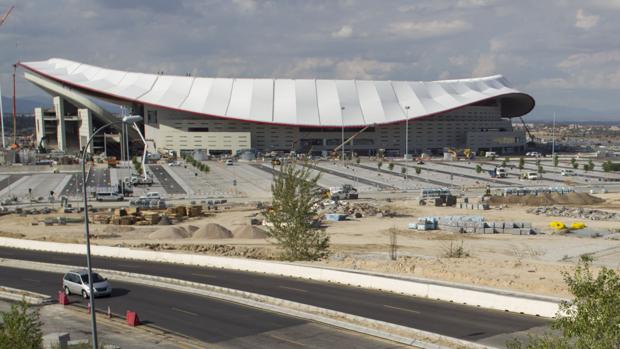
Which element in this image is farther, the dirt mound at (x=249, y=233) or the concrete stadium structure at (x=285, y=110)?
the concrete stadium structure at (x=285, y=110)

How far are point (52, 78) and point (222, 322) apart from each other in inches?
3973

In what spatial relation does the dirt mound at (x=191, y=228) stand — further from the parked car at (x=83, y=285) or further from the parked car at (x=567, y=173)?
the parked car at (x=567, y=173)

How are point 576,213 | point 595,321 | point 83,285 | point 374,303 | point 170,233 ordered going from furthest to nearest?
point 576,213
point 170,233
point 83,285
point 374,303
point 595,321

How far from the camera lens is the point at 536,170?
85.8 m

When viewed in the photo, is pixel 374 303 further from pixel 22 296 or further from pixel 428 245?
pixel 428 245

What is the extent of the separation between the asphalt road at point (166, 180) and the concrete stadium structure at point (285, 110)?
18114 mm

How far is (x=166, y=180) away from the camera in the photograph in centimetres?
7494

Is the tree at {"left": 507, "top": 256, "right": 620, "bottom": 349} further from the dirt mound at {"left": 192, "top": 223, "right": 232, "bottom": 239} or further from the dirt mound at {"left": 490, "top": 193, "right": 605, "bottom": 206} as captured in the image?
the dirt mound at {"left": 490, "top": 193, "right": 605, "bottom": 206}

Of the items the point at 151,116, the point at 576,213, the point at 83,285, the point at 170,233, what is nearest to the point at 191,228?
the point at 170,233

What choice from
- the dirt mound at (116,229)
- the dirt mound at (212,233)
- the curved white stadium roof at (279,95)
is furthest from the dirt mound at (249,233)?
the curved white stadium roof at (279,95)

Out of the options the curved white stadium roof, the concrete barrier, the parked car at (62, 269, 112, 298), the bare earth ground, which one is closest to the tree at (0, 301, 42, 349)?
the parked car at (62, 269, 112, 298)

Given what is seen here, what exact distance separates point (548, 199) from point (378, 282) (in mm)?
39120

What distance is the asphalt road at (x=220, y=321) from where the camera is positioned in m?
17.5

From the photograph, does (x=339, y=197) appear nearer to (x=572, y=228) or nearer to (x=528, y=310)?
(x=572, y=228)
